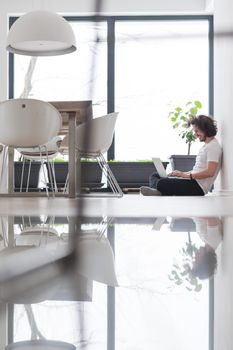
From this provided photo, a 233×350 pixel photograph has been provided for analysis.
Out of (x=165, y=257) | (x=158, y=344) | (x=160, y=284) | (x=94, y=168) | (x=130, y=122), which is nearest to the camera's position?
(x=158, y=344)

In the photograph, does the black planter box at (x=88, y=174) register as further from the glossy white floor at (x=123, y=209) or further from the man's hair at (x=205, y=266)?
the man's hair at (x=205, y=266)

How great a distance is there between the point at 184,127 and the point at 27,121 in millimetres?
2401

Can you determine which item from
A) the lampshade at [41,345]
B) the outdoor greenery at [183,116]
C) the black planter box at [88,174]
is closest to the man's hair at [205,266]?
the lampshade at [41,345]

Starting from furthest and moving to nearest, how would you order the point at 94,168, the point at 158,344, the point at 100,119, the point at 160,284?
1. the point at 94,168
2. the point at 100,119
3. the point at 160,284
4. the point at 158,344

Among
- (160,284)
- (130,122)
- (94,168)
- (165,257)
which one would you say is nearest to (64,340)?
(160,284)

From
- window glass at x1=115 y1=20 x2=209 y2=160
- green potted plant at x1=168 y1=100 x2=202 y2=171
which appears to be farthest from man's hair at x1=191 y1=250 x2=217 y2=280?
window glass at x1=115 y1=20 x2=209 y2=160

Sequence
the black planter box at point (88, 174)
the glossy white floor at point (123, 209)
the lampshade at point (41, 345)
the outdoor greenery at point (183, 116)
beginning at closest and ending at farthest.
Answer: the lampshade at point (41, 345), the glossy white floor at point (123, 209), the black planter box at point (88, 174), the outdoor greenery at point (183, 116)

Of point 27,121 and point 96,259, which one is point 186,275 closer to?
point 96,259

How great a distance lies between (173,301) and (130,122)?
5.03 metres

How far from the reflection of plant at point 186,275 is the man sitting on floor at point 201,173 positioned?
2.76m

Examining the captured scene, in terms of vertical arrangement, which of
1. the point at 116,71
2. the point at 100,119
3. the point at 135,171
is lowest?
the point at 135,171

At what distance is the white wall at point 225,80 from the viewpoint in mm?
3342

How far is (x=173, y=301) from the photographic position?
1.10 feet

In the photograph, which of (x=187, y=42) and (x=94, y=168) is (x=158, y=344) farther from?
(x=187, y=42)
